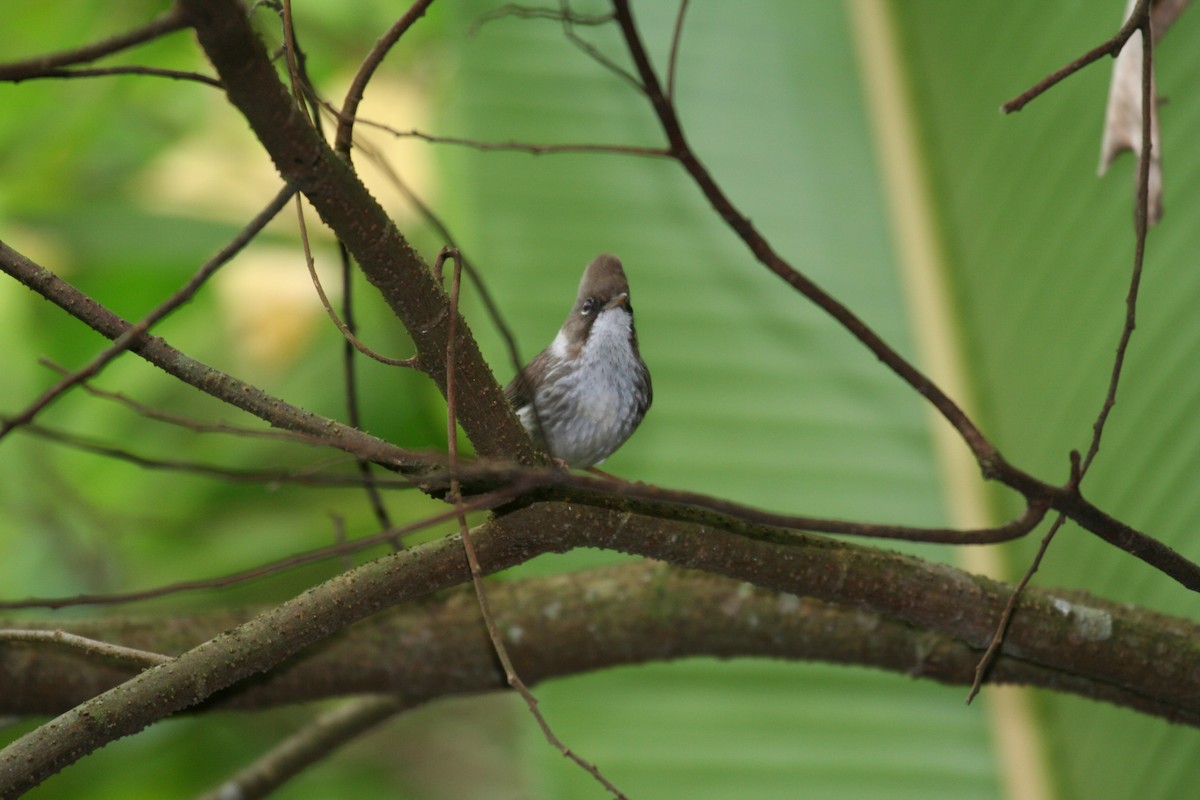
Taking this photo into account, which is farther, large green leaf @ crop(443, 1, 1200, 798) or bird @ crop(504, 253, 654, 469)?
bird @ crop(504, 253, 654, 469)

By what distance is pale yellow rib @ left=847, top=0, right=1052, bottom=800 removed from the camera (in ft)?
9.71

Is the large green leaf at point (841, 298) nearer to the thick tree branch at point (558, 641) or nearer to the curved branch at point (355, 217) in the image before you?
the thick tree branch at point (558, 641)

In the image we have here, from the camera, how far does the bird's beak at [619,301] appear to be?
8.66 feet

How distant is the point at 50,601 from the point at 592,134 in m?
2.33

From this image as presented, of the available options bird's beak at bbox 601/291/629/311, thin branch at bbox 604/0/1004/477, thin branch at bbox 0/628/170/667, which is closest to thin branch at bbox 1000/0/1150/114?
thin branch at bbox 604/0/1004/477

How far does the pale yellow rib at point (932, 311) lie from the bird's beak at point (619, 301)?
1.01 m

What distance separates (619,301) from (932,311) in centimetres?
108

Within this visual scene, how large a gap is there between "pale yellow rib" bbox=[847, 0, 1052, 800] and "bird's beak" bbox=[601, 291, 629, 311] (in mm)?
1015

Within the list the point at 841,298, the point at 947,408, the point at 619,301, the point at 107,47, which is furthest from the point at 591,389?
the point at 107,47

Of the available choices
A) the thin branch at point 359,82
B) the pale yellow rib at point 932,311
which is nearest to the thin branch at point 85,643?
the thin branch at point 359,82

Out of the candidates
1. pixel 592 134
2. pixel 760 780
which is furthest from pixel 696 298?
pixel 760 780

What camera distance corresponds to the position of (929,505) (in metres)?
3.26

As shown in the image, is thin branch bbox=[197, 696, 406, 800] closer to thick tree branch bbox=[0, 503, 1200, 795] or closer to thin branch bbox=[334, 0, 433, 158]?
thick tree branch bbox=[0, 503, 1200, 795]

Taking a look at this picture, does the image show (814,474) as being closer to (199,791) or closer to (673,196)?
(673,196)
